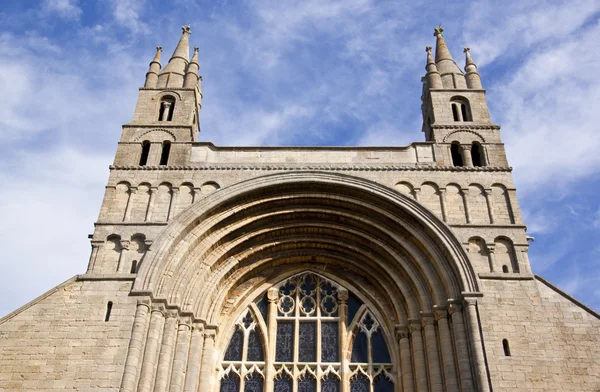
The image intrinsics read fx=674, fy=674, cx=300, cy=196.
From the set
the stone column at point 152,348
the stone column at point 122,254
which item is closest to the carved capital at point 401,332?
the stone column at point 152,348

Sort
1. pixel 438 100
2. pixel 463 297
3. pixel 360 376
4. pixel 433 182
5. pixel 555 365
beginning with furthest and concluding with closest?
pixel 438 100 → pixel 433 182 → pixel 360 376 → pixel 463 297 → pixel 555 365

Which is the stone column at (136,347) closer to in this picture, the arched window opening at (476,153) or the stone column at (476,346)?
the stone column at (476,346)

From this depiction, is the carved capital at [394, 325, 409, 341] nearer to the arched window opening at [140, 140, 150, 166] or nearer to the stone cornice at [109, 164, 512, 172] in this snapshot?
the stone cornice at [109, 164, 512, 172]

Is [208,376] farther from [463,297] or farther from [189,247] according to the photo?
[463,297]

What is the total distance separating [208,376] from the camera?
1655cm

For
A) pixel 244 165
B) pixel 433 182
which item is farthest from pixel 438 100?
pixel 244 165

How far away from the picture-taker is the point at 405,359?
16.8 metres

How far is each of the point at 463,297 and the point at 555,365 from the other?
7.91 feet

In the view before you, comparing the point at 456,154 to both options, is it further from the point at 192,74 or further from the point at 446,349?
the point at 192,74

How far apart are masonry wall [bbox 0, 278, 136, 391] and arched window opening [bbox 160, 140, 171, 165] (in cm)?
453

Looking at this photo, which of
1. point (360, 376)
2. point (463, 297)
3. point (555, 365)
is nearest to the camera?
point (555, 365)

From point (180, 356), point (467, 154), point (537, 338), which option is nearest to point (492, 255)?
point (537, 338)

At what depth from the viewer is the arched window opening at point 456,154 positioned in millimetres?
19489

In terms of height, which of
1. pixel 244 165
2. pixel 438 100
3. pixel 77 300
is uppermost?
pixel 438 100
